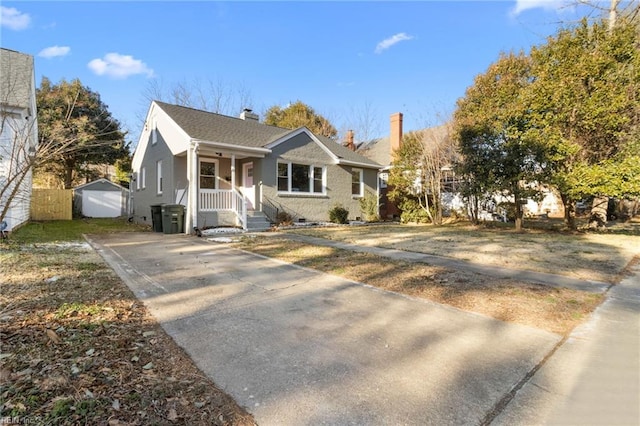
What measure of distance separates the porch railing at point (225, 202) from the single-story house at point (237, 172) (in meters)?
0.04

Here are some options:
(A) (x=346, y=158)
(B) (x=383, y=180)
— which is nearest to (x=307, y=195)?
(A) (x=346, y=158)

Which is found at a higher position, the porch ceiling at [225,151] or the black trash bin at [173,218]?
the porch ceiling at [225,151]

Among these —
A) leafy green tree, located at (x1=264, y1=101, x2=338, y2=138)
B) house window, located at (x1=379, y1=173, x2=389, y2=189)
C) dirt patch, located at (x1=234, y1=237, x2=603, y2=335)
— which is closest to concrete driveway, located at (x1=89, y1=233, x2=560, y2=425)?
dirt patch, located at (x1=234, y1=237, x2=603, y2=335)

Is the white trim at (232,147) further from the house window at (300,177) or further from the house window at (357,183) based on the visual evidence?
the house window at (357,183)

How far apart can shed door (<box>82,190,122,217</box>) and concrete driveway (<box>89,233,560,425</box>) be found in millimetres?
21800

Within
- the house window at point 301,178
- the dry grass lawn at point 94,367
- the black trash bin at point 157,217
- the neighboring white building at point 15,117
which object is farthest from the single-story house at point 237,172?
the dry grass lawn at point 94,367

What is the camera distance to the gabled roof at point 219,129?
13.2 metres

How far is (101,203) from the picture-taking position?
924 inches

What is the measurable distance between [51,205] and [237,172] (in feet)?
39.4

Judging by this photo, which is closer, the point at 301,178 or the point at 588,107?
the point at 588,107

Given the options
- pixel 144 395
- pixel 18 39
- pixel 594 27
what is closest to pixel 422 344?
pixel 144 395

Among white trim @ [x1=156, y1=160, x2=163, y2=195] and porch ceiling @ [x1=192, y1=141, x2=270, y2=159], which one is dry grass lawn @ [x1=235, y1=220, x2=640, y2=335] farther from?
white trim @ [x1=156, y1=160, x2=163, y2=195]

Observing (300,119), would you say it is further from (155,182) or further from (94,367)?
(94,367)

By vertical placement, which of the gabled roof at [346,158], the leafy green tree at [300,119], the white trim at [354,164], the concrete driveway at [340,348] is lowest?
the concrete driveway at [340,348]
